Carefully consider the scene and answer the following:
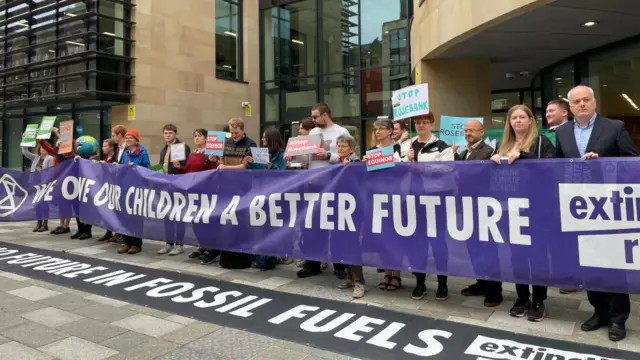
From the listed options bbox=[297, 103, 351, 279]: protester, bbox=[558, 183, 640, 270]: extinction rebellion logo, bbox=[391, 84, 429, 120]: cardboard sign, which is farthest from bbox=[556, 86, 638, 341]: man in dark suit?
bbox=[297, 103, 351, 279]: protester

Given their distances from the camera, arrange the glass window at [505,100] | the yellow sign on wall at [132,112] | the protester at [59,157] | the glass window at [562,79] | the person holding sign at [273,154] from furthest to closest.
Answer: the glass window at [505,100] → the yellow sign on wall at [132,112] → the glass window at [562,79] → the protester at [59,157] → the person holding sign at [273,154]

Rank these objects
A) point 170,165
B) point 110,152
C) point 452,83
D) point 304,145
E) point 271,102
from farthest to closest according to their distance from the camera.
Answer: point 271,102 → point 452,83 → point 110,152 → point 170,165 → point 304,145

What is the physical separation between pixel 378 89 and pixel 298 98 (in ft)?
11.4

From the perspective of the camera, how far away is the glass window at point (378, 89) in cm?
1475

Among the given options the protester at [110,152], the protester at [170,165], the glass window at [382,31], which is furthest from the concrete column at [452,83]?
the protester at [110,152]

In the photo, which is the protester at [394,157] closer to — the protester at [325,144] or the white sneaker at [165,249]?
the protester at [325,144]

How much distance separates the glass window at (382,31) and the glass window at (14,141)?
12.5m

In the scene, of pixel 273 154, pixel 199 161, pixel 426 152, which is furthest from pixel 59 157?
pixel 426 152

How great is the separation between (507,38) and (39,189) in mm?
8863

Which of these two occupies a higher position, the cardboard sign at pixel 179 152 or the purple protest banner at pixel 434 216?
the cardboard sign at pixel 179 152

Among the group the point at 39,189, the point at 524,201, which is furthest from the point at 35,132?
the point at 524,201

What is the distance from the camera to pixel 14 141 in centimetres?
1688

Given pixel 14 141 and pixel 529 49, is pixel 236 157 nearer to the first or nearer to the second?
pixel 529 49

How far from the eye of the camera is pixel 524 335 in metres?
3.81
